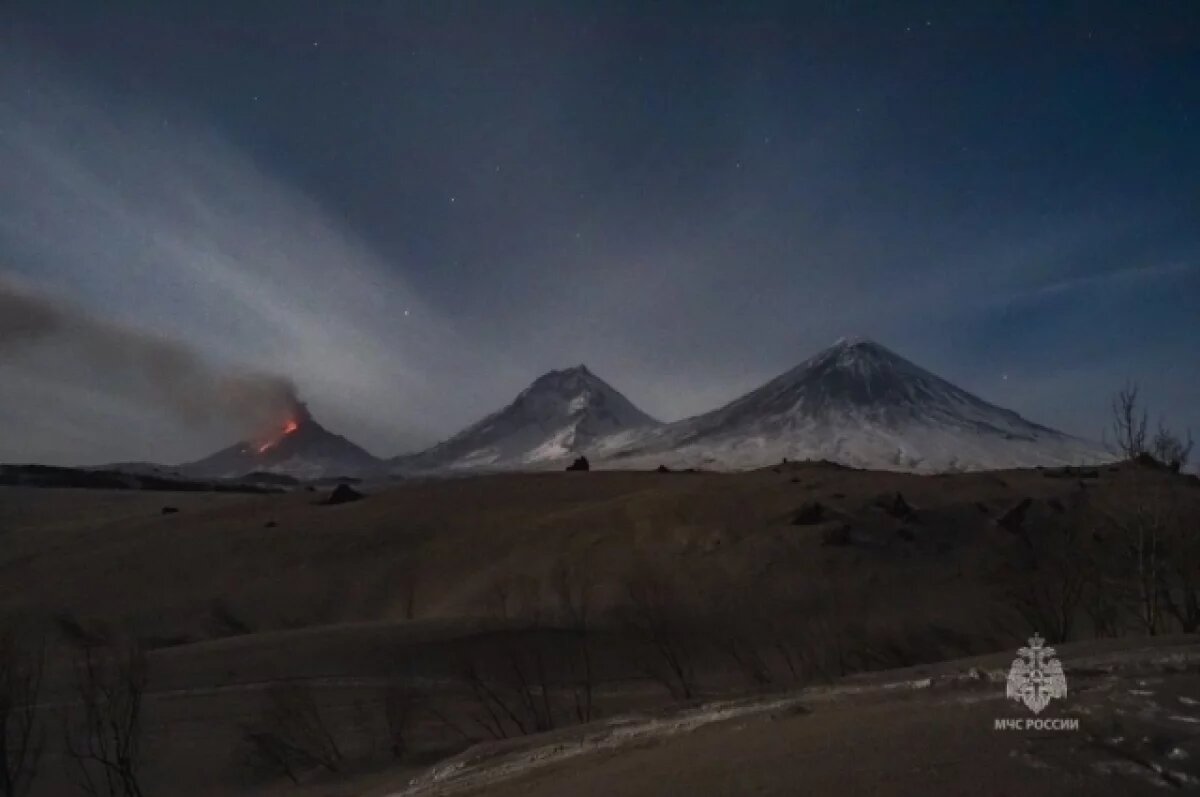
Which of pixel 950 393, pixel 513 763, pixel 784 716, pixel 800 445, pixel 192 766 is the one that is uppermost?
pixel 950 393

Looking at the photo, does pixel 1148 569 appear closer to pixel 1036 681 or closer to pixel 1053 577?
pixel 1053 577

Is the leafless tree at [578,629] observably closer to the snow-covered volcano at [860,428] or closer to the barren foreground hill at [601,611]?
the barren foreground hill at [601,611]

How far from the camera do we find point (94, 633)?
91.7 ft

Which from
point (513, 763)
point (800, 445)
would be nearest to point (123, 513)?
point (513, 763)

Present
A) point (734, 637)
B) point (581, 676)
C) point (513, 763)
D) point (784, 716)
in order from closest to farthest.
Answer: point (784, 716) → point (513, 763) → point (581, 676) → point (734, 637)

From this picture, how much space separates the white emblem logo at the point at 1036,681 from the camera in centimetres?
514

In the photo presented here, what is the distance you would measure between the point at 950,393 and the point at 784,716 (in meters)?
156

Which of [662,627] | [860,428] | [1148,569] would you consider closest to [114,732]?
[662,627]

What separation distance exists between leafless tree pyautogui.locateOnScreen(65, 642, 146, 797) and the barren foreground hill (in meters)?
0.48

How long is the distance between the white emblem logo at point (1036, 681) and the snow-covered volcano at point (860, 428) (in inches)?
3828

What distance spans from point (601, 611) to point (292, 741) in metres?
12.8

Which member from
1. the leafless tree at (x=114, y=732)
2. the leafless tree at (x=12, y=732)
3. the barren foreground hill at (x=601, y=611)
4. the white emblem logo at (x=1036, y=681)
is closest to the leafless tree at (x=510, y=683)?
the barren foreground hill at (x=601, y=611)

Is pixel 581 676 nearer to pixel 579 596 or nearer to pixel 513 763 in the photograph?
pixel 579 596

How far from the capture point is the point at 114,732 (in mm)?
13352
